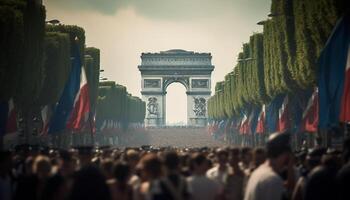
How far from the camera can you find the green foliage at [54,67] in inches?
2196

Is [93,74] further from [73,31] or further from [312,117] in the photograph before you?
[312,117]

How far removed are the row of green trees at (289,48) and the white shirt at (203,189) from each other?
23674 mm

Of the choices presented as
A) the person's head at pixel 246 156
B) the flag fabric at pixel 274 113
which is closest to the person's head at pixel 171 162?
the person's head at pixel 246 156

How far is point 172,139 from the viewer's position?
12050cm

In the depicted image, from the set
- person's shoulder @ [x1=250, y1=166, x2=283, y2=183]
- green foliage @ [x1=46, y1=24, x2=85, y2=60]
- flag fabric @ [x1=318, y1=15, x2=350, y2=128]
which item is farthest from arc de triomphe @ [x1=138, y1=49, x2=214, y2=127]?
person's shoulder @ [x1=250, y1=166, x2=283, y2=183]

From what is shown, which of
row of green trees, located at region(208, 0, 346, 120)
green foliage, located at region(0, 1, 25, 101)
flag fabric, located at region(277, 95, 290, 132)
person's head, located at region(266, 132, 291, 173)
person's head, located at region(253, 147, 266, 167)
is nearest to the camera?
person's head, located at region(266, 132, 291, 173)

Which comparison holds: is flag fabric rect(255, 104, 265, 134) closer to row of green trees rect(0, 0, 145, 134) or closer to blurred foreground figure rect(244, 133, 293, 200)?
row of green trees rect(0, 0, 145, 134)

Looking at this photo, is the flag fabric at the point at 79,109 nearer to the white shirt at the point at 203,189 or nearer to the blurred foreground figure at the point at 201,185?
the blurred foreground figure at the point at 201,185

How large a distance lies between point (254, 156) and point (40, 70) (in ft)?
122

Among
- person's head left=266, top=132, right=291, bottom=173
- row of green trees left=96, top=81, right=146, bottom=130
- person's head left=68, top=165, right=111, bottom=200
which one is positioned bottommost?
person's head left=68, top=165, right=111, bottom=200

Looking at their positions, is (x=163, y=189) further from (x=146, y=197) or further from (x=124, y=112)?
(x=124, y=112)

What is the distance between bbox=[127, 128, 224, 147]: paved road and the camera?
110688 mm

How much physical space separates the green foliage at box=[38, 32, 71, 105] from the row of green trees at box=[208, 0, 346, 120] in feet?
44.3

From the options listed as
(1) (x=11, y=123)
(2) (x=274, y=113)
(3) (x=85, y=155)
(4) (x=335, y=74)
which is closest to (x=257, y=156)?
(3) (x=85, y=155)
